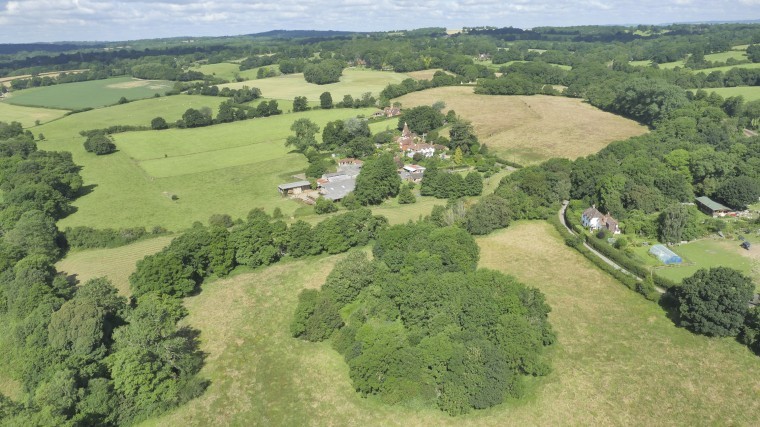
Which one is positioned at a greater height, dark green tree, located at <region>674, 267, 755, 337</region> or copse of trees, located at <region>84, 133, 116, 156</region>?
copse of trees, located at <region>84, 133, 116, 156</region>

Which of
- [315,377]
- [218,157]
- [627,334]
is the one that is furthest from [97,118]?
[627,334]

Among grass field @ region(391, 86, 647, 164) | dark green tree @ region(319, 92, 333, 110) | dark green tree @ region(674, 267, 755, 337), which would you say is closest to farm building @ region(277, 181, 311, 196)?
grass field @ region(391, 86, 647, 164)

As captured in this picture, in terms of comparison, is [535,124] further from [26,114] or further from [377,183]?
[26,114]

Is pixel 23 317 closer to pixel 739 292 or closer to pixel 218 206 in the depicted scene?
pixel 218 206

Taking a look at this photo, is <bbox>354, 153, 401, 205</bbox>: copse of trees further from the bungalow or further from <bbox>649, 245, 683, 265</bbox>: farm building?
<bbox>649, 245, 683, 265</bbox>: farm building

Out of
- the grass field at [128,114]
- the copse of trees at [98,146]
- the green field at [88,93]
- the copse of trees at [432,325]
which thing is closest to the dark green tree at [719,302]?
the copse of trees at [432,325]

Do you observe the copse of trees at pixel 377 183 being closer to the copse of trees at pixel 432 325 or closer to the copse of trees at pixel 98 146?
the copse of trees at pixel 432 325
